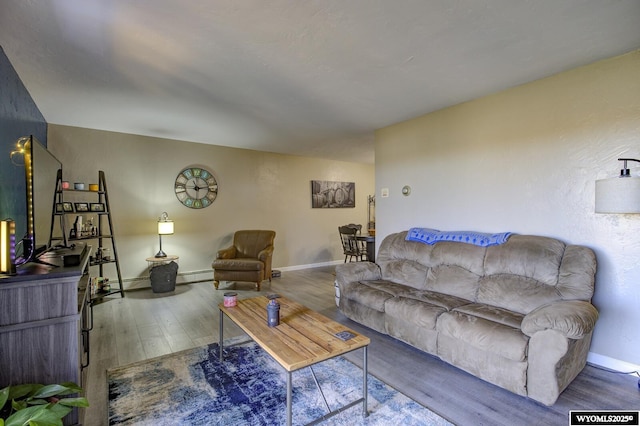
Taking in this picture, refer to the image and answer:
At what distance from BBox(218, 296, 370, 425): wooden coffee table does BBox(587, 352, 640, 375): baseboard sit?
2.06 metres

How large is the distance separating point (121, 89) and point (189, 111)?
0.76 metres

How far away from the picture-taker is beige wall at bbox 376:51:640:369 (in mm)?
2326

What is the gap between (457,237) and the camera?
10.5 feet

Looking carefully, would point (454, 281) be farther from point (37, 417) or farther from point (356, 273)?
point (37, 417)

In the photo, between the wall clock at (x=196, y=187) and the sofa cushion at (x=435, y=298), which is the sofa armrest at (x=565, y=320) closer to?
the sofa cushion at (x=435, y=298)

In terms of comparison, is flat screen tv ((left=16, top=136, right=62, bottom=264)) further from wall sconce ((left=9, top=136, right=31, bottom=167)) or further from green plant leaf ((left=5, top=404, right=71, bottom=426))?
green plant leaf ((left=5, top=404, right=71, bottom=426))

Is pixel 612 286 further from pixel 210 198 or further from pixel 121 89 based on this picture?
pixel 210 198

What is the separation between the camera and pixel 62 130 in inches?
165

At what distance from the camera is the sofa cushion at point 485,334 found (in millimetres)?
1955

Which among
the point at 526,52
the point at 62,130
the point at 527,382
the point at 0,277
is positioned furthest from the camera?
the point at 62,130

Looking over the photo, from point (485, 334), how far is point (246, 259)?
3784 millimetres

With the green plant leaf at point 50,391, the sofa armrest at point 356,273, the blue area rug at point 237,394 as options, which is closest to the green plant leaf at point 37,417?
the green plant leaf at point 50,391

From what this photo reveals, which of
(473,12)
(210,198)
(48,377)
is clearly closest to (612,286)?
(473,12)

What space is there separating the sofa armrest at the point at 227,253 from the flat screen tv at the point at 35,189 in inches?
94.0
